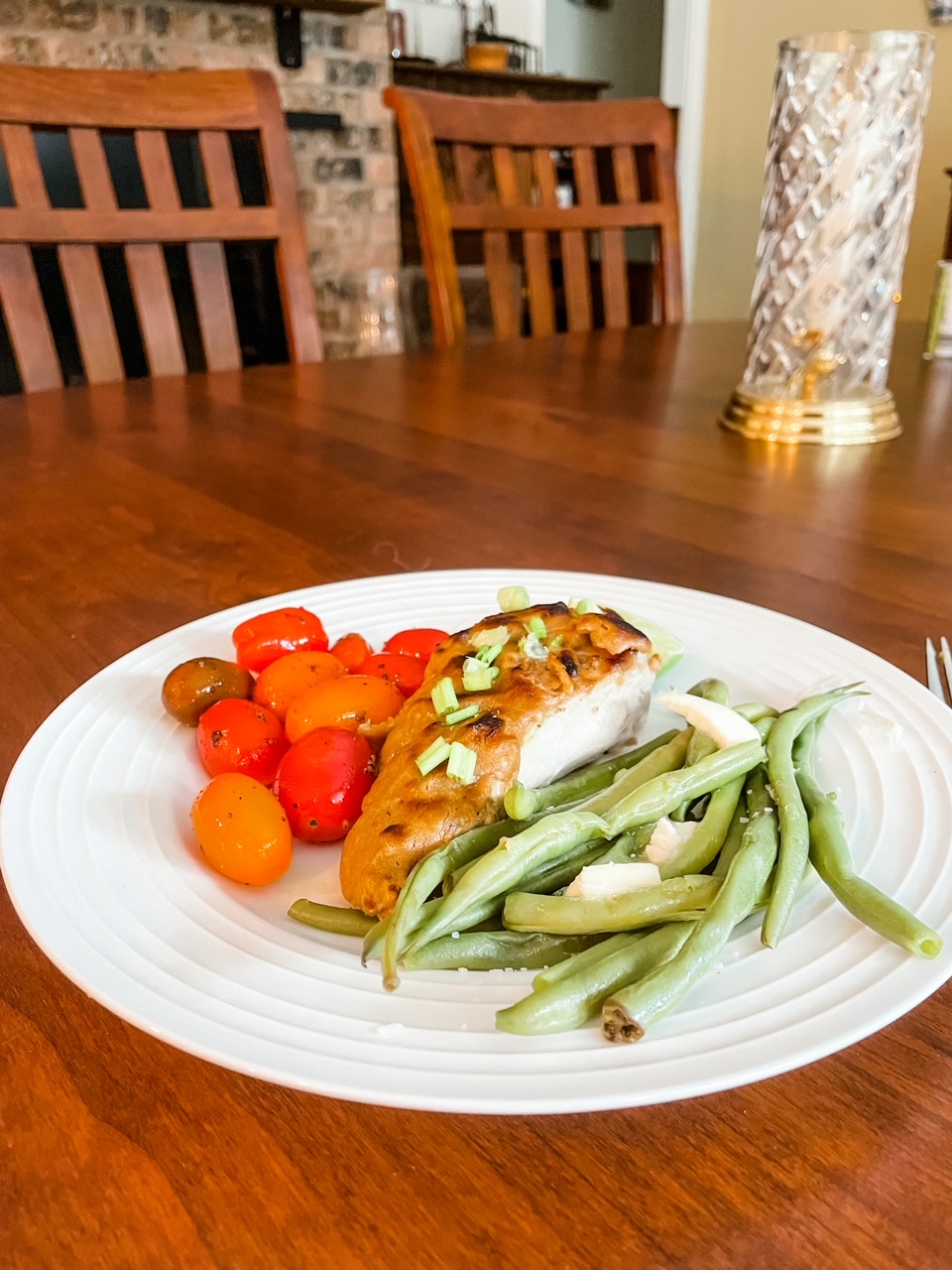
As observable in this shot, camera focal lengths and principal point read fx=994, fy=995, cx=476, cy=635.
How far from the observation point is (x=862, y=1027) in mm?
453

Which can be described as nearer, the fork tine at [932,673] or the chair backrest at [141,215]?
the fork tine at [932,673]

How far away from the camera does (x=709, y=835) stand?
617 millimetres

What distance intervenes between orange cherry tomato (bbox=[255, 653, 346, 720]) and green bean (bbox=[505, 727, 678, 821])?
221mm

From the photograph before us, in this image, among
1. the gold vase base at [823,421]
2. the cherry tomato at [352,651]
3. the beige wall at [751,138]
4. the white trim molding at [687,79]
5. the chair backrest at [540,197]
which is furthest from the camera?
the white trim molding at [687,79]

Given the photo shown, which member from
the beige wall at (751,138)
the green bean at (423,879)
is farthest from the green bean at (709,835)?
the beige wall at (751,138)

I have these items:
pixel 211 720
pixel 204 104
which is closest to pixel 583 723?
pixel 211 720

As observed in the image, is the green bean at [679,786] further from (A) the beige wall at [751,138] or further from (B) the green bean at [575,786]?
(A) the beige wall at [751,138]

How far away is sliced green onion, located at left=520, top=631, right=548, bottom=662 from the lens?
0.73m

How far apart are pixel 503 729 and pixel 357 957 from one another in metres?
0.18

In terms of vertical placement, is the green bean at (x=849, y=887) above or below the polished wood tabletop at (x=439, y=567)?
above

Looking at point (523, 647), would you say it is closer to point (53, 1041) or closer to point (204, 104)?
point (53, 1041)

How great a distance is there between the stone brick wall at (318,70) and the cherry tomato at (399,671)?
10.3ft

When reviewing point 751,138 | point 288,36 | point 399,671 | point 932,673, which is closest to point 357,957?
point 399,671

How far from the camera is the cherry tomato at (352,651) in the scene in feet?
2.86
